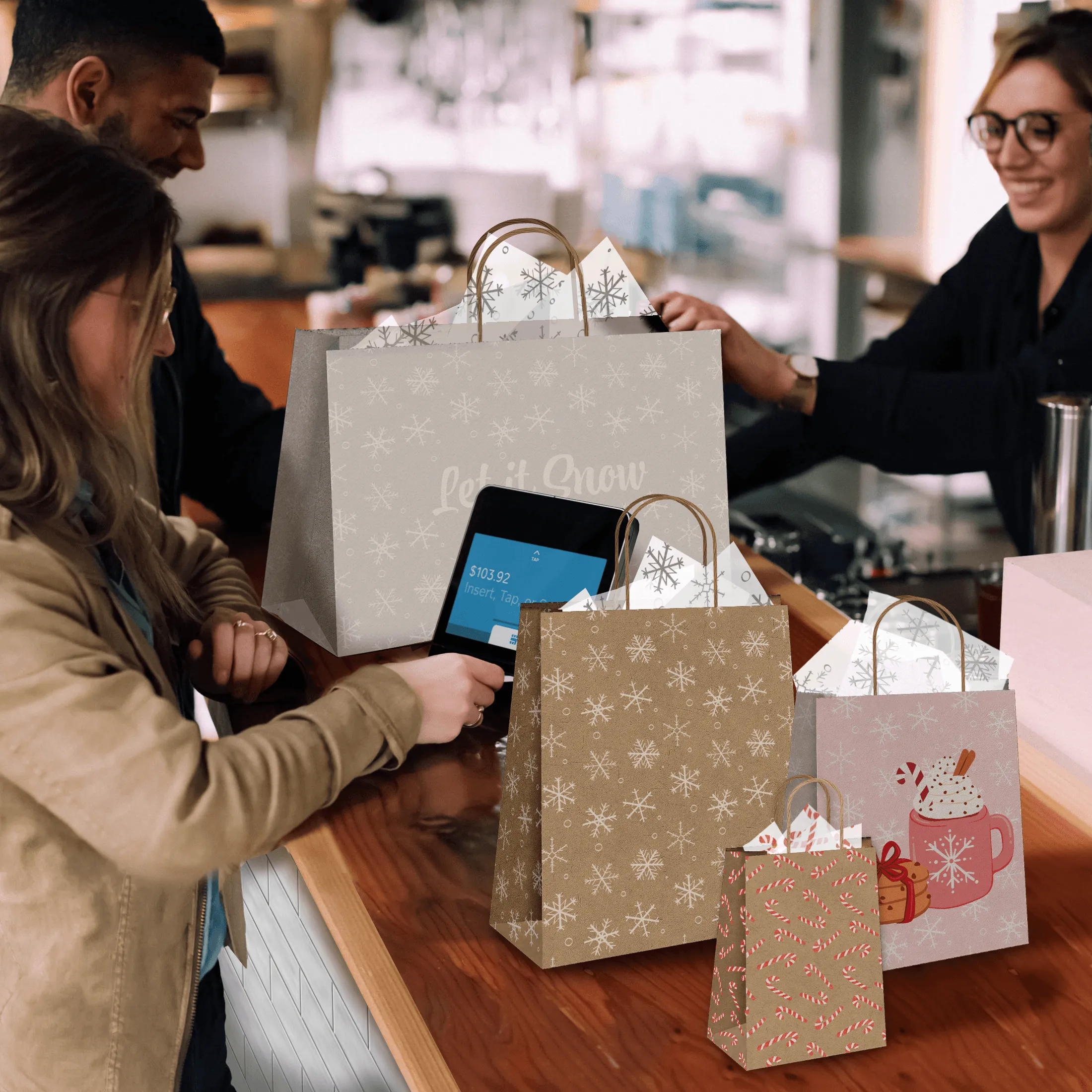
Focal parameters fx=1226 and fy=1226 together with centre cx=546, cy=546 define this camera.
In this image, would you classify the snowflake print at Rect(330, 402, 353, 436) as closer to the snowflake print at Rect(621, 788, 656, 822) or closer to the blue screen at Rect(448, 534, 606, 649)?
the blue screen at Rect(448, 534, 606, 649)

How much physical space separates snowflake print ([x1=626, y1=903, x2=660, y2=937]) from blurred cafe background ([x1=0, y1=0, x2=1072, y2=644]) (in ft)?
8.69

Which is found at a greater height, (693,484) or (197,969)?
(693,484)

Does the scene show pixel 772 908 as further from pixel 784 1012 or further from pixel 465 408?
pixel 465 408

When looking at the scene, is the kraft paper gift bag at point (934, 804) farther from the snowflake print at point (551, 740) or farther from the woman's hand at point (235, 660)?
the woman's hand at point (235, 660)

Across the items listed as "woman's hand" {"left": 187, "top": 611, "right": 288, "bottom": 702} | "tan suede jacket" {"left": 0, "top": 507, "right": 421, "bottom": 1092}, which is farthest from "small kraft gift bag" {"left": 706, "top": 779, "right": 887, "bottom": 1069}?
"woman's hand" {"left": 187, "top": 611, "right": 288, "bottom": 702}

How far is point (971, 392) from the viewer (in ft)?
5.57

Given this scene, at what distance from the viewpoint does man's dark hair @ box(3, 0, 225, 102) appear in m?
1.56

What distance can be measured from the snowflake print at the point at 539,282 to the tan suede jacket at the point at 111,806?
0.43m

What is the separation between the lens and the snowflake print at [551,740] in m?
0.74

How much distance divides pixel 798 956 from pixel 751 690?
161 mm

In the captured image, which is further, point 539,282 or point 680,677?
point 539,282

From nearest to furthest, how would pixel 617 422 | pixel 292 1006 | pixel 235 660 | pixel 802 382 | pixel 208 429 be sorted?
pixel 235 660
pixel 617 422
pixel 292 1006
pixel 802 382
pixel 208 429

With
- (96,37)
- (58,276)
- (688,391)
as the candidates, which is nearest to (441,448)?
(688,391)

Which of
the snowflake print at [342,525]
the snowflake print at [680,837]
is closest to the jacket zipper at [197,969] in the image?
the snowflake print at [342,525]
